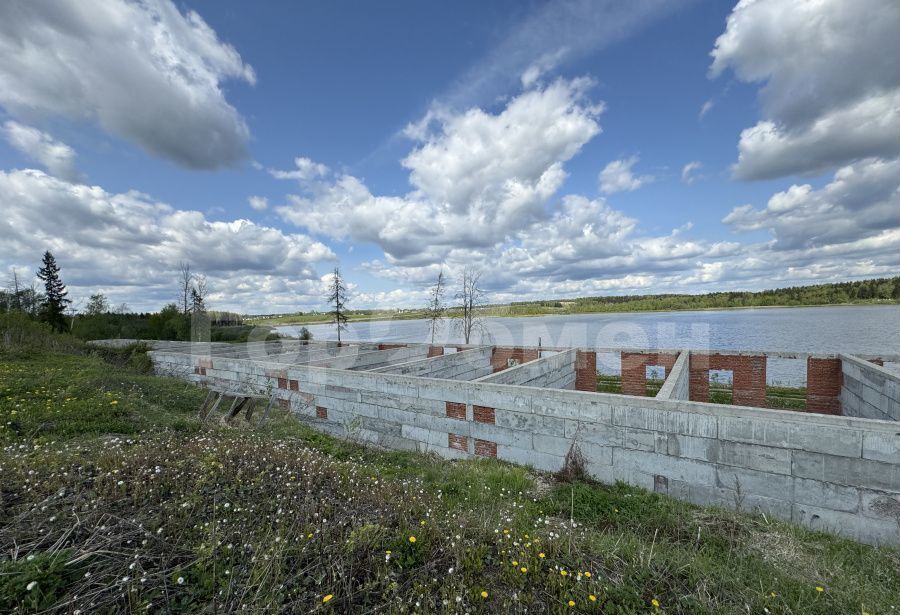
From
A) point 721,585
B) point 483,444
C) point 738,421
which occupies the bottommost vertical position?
point 483,444

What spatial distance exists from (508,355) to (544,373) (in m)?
2.98

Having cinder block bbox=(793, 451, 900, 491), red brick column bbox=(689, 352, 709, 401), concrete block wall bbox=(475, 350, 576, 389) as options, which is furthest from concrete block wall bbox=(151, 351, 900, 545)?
red brick column bbox=(689, 352, 709, 401)

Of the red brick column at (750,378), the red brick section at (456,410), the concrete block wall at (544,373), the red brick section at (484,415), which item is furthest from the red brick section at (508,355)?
the red brick section at (484,415)

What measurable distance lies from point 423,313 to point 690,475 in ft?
75.9

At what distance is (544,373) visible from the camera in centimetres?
826

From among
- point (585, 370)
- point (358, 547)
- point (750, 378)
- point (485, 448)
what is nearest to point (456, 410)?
point (485, 448)

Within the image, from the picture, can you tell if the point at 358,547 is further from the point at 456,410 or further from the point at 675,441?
the point at 675,441

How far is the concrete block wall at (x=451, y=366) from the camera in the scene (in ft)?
27.0

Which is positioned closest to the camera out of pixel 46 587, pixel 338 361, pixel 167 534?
pixel 46 587

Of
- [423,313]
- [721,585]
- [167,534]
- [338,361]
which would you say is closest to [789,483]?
[721,585]

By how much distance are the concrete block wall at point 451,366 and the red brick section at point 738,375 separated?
18.2 ft

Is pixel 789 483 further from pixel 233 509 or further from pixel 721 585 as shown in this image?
pixel 233 509

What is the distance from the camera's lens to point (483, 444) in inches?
236

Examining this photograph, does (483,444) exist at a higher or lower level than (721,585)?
lower
